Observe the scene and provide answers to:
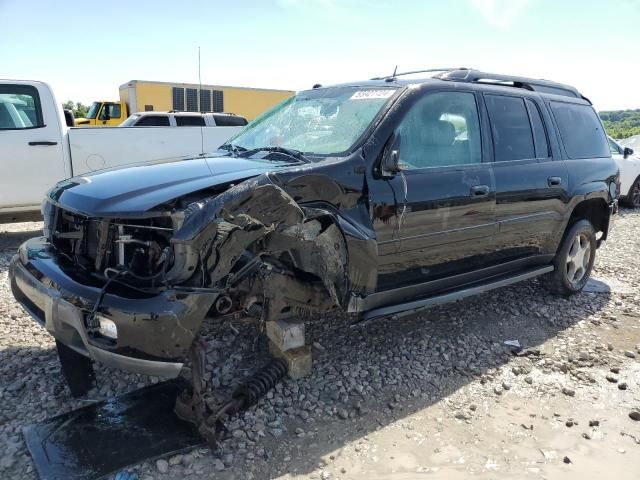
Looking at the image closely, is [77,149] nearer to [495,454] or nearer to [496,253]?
[496,253]

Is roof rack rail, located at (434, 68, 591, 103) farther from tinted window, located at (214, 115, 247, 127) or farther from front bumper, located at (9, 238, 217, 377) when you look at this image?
tinted window, located at (214, 115, 247, 127)

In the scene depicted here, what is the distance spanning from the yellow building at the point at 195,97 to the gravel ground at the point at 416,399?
14092mm

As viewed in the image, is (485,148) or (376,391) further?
(485,148)

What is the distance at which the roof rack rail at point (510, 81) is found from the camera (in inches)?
162

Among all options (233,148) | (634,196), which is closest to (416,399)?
(233,148)

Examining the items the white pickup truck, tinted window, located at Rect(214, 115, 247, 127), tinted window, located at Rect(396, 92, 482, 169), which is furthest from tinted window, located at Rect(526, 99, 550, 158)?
tinted window, located at Rect(214, 115, 247, 127)

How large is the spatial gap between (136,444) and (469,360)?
2.33 metres

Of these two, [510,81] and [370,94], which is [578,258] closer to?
[510,81]

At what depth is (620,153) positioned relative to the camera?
417 inches

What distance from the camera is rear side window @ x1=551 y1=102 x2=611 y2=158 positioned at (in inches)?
191

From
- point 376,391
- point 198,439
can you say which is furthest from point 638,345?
point 198,439

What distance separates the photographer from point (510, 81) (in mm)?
4578

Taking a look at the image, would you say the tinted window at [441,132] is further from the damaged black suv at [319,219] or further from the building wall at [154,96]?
the building wall at [154,96]

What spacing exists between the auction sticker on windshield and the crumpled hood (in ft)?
2.95
